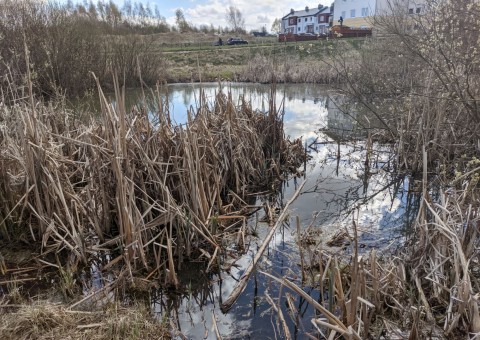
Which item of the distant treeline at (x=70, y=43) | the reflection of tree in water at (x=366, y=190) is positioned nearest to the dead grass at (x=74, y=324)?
the reflection of tree in water at (x=366, y=190)

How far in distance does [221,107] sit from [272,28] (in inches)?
222

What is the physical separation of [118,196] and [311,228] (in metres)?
2.41

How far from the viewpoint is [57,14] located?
45.9ft

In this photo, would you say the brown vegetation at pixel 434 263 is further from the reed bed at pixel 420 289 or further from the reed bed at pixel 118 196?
the reed bed at pixel 118 196

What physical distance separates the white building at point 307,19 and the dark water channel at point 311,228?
5116cm

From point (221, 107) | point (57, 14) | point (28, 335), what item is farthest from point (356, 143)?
point (57, 14)

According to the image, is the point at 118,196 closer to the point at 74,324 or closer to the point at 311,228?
the point at 74,324

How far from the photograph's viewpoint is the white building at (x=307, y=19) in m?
56.6

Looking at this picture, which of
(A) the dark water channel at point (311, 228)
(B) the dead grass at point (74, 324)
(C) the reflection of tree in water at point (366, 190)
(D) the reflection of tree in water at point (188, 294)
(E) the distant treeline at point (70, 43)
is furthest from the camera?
(E) the distant treeline at point (70, 43)

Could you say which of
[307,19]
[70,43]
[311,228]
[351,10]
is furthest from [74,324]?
[307,19]

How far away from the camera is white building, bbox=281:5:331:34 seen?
56594mm

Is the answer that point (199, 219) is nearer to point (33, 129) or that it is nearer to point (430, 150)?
point (33, 129)

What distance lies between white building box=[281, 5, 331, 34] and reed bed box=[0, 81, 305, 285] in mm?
54764

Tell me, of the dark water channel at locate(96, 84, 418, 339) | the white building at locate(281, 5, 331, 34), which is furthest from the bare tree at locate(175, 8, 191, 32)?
the dark water channel at locate(96, 84, 418, 339)
